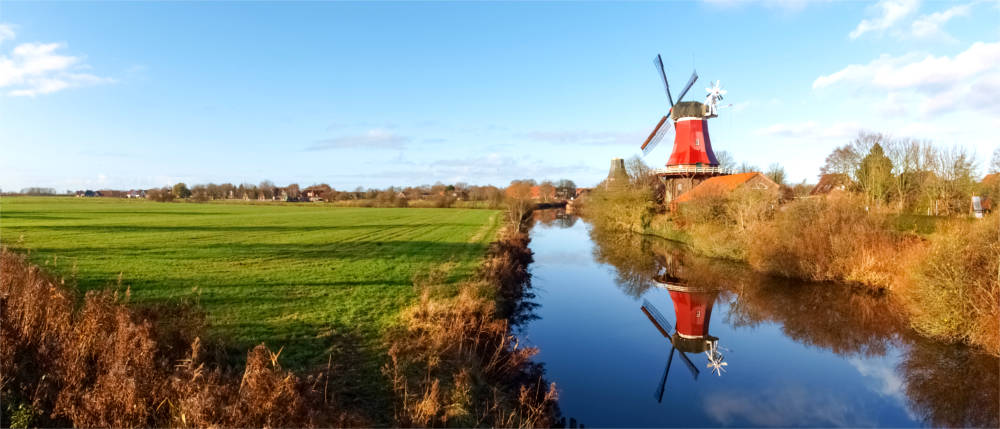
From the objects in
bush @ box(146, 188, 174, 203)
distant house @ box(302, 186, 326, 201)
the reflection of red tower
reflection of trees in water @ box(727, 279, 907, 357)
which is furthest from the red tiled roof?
distant house @ box(302, 186, 326, 201)

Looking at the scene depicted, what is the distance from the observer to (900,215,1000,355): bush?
1100 centimetres

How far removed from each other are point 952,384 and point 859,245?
35.2 feet

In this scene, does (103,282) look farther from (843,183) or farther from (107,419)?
(843,183)

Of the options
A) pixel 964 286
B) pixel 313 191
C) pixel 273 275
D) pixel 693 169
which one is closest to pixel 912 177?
pixel 693 169

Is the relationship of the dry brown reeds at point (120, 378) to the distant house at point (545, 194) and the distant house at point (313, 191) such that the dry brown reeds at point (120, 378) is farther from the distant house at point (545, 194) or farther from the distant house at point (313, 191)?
the distant house at point (313, 191)

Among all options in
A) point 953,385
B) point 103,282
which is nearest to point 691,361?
point 953,385

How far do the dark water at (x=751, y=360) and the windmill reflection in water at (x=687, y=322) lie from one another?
2.8 inches

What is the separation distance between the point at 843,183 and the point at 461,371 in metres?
42.7

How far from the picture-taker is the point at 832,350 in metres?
13.0

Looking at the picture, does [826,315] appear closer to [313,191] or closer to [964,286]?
[964,286]

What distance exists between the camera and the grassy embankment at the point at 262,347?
19.8ft

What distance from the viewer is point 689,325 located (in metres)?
15.6

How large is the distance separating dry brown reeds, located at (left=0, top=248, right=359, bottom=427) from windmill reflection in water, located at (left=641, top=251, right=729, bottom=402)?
24.9ft

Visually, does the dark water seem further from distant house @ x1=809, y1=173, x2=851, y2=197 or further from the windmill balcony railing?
the windmill balcony railing
